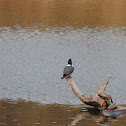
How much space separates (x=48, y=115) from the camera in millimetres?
14156

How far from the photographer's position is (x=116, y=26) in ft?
113

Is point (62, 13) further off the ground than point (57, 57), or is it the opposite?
point (62, 13)

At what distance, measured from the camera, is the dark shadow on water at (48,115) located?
13.5 m

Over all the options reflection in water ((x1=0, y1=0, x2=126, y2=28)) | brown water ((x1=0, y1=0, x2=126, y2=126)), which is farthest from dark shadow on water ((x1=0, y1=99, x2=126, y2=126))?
reflection in water ((x1=0, y1=0, x2=126, y2=28))

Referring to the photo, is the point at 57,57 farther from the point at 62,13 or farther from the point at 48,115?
the point at 62,13

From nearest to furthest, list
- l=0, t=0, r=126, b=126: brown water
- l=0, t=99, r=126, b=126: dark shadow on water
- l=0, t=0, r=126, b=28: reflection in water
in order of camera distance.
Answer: l=0, t=99, r=126, b=126: dark shadow on water < l=0, t=0, r=126, b=126: brown water < l=0, t=0, r=126, b=28: reflection in water

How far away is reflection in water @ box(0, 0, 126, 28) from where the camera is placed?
3697 cm

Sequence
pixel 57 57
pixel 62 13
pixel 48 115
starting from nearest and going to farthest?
pixel 48 115, pixel 57 57, pixel 62 13

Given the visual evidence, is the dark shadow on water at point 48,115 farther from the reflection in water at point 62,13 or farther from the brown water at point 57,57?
the reflection in water at point 62,13

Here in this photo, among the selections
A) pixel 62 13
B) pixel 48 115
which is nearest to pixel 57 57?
pixel 48 115

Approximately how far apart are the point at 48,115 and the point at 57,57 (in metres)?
10.5

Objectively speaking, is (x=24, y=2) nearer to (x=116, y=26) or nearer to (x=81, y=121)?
(x=116, y=26)

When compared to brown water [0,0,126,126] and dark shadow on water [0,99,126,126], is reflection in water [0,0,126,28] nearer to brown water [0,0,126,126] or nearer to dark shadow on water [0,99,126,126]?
brown water [0,0,126,126]

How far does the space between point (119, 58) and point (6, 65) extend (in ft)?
21.9
